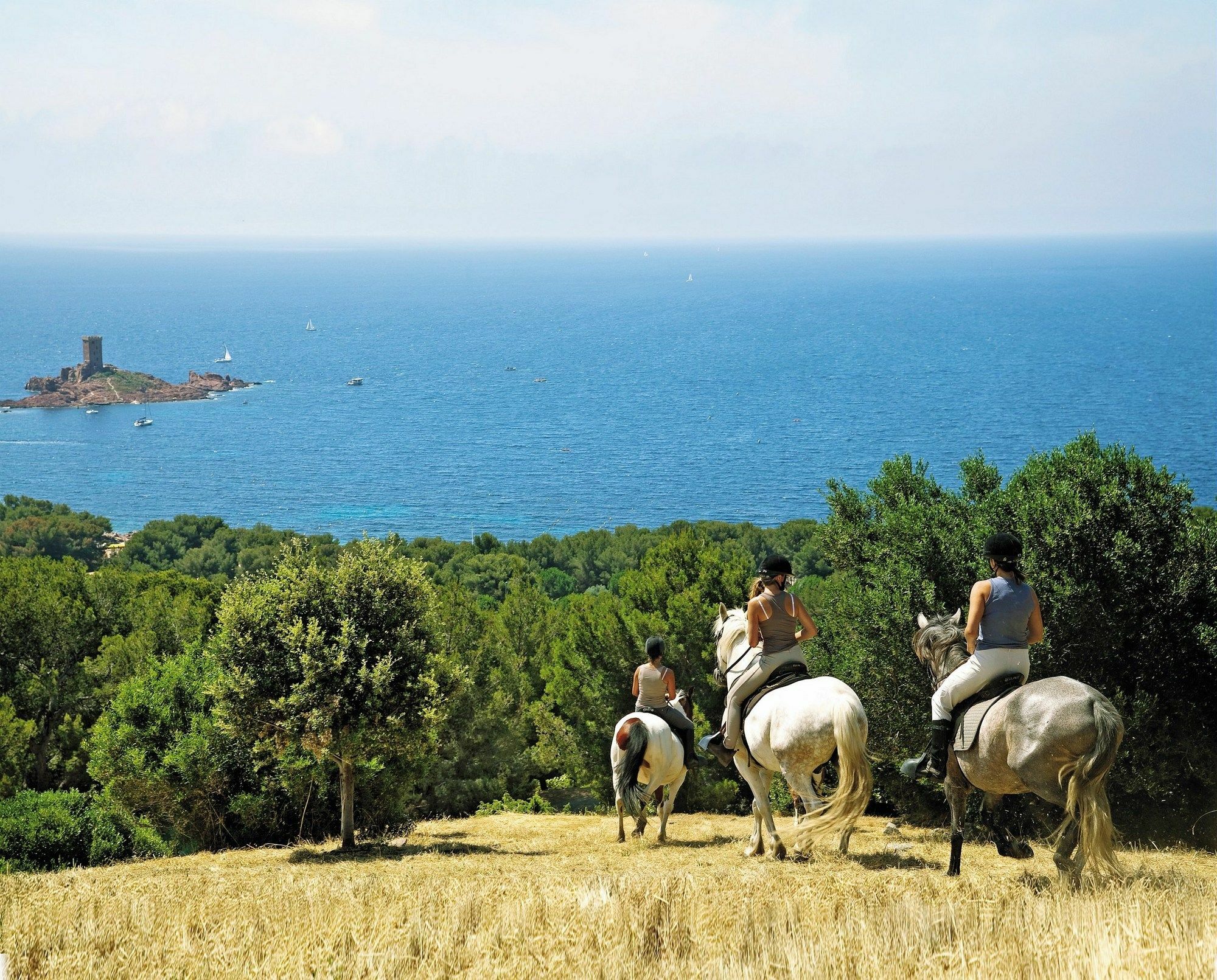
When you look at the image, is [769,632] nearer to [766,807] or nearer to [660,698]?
[766,807]

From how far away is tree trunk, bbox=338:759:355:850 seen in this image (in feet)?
52.4

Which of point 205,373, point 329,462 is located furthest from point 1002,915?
point 205,373

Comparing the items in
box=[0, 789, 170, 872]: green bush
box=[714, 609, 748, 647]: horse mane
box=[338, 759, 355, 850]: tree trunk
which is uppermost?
box=[714, 609, 748, 647]: horse mane

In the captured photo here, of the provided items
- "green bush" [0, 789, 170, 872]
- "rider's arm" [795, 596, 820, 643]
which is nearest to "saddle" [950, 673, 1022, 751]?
"rider's arm" [795, 596, 820, 643]

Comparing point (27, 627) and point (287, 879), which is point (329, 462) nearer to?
point (27, 627)

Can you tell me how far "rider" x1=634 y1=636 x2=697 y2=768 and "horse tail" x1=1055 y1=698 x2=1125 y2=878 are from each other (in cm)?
639

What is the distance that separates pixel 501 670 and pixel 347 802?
56.2 feet

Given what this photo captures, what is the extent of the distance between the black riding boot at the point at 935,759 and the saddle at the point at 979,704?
0.96ft

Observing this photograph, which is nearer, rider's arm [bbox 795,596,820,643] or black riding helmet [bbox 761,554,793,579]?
black riding helmet [bbox 761,554,793,579]

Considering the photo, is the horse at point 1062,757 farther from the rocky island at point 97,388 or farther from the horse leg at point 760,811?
the rocky island at point 97,388

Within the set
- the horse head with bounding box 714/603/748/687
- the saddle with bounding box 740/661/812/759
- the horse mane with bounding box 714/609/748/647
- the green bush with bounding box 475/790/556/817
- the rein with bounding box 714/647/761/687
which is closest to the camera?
the saddle with bounding box 740/661/812/759

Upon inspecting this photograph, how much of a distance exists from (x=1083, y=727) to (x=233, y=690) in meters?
11.6

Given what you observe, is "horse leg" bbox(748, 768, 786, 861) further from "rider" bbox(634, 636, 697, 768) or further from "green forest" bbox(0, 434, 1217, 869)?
"green forest" bbox(0, 434, 1217, 869)

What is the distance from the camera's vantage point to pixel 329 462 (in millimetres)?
137000
